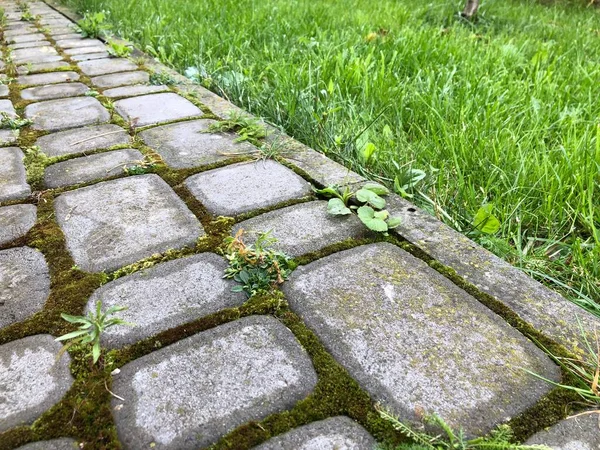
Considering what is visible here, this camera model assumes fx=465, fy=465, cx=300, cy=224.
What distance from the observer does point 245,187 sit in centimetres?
144

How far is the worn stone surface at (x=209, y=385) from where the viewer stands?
737mm

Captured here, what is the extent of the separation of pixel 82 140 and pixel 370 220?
1197 mm

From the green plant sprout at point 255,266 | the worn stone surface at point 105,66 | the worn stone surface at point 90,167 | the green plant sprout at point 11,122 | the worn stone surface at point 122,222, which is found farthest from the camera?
the worn stone surface at point 105,66

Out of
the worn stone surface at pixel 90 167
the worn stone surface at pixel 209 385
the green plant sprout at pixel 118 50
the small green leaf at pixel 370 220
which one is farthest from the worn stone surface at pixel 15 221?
the green plant sprout at pixel 118 50

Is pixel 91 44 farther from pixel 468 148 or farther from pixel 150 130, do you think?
pixel 468 148

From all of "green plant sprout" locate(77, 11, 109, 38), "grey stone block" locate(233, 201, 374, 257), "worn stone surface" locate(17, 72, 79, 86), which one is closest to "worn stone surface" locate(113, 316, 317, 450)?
"grey stone block" locate(233, 201, 374, 257)

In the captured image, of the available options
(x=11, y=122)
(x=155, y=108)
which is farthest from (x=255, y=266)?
(x=11, y=122)

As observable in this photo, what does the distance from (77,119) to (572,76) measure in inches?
101

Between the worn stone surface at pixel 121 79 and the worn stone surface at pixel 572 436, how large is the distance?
241cm

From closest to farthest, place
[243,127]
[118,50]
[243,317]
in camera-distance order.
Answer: [243,317] → [243,127] → [118,50]

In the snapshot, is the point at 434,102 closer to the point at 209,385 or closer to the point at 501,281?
the point at 501,281

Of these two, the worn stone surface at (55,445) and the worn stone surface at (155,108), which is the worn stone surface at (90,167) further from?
the worn stone surface at (55,445)

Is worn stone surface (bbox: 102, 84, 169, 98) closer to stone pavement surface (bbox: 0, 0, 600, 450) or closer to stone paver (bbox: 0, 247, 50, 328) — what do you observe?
stone pavement surface (bbox: 0, 0, 600, 450)

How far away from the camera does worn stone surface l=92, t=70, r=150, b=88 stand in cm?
245
